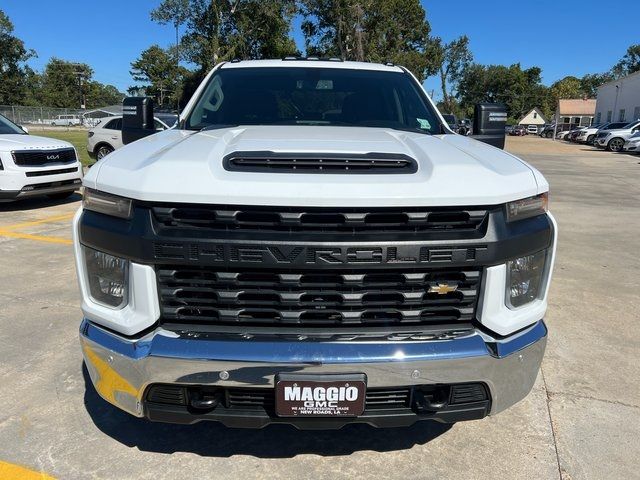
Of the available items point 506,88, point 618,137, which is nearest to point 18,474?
point 618,137

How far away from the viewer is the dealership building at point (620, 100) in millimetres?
49125

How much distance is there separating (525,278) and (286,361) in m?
1.10

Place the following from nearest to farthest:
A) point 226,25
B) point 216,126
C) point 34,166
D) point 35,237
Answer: point 216,126 → point 35,237 → point 34,166 → point 226,25

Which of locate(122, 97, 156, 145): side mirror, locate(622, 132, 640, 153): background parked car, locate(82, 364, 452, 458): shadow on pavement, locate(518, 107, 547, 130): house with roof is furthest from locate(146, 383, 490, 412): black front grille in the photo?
locate(518, 107, 547, 130): house with roof

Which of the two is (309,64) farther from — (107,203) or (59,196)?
(59,196)

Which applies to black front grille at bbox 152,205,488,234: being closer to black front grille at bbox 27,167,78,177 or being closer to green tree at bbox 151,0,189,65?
black front grille at bbox 27,167,78,177

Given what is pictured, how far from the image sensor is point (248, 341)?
6.64 ft

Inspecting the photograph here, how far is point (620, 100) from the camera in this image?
177 feet

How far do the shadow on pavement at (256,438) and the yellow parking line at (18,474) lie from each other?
0.38m

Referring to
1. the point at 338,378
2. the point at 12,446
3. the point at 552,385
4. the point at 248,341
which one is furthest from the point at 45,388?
the point at 552,385

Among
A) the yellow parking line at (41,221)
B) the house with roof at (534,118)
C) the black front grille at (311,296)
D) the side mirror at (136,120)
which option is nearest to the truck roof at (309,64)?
the side mirror at (136,120)

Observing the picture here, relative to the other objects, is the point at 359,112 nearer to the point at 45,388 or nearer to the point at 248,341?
the point at 248,341

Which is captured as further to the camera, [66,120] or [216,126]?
[66,120]

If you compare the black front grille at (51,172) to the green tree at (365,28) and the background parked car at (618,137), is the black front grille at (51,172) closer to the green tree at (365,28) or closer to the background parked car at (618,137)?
the background parked car at (618,137)
